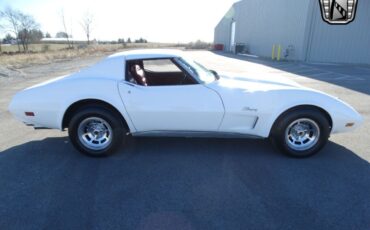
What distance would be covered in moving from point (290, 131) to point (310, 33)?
56.1 ft

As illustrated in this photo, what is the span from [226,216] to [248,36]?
95.4ft

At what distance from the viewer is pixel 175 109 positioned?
11.4 ft

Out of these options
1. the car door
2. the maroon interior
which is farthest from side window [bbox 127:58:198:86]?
the car door

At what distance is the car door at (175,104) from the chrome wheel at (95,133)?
442 mm

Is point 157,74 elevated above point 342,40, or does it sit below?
below

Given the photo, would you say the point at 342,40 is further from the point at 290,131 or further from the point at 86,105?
the point at 86,105

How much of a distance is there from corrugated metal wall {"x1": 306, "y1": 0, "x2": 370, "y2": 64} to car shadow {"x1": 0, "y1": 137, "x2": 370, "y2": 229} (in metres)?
16.4

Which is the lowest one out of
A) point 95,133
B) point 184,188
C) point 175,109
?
point 184,188

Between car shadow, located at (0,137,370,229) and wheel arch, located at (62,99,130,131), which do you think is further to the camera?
Answer: wheel arch, located at (62,99,130,131)

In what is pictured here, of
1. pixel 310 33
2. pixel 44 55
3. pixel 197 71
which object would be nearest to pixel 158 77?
pixel 197 71

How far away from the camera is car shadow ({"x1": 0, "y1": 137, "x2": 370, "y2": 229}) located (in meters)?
2.43

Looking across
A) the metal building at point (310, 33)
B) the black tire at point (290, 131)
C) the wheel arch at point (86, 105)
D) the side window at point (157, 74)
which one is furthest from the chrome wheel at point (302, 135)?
the metal building at point (310, 33)

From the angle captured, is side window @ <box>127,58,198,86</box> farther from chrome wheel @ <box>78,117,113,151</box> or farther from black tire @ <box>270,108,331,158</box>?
black tire @ <box>270,108,331,158</box>

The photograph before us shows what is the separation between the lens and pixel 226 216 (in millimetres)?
2473
